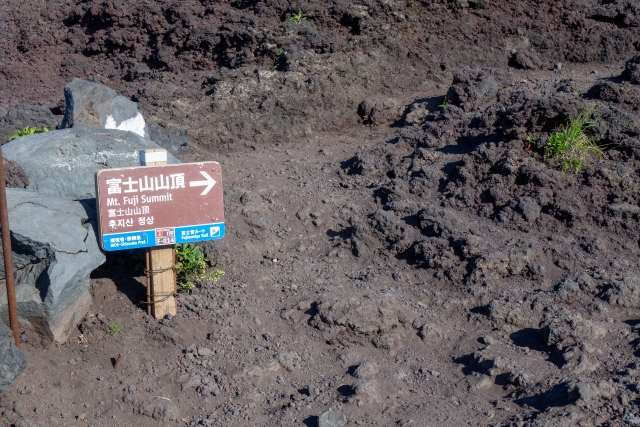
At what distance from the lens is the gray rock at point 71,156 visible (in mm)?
6004

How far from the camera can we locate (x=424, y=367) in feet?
15.4

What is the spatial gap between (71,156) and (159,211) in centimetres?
168

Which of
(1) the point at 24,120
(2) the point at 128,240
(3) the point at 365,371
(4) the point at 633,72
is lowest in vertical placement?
(1) the point at 24,120

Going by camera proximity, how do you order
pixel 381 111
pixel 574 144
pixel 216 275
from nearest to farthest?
pixel 216 275 → pixel 574 144 → pixel 381 111

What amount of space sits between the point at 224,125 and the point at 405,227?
11.1 feet

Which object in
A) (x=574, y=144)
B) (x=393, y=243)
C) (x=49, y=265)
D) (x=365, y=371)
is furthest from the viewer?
(x=574, y=144)

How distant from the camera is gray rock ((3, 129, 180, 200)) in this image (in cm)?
600

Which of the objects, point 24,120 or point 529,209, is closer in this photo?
point 529,209

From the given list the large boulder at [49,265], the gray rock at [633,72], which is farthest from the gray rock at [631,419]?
Answer: the gray rock at [633,72]

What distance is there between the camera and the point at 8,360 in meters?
4.27

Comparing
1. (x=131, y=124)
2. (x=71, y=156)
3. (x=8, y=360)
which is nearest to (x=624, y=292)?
(x=8, y=360)

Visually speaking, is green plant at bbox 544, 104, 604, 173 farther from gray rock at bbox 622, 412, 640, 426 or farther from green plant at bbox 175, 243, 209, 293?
green plant at bbox 175, 243, 209, 293

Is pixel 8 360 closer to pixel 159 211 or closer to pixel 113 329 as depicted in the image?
pixel 113 329

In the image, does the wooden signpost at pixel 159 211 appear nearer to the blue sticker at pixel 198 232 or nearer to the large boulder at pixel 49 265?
the blue sticker at pixel 198 232
